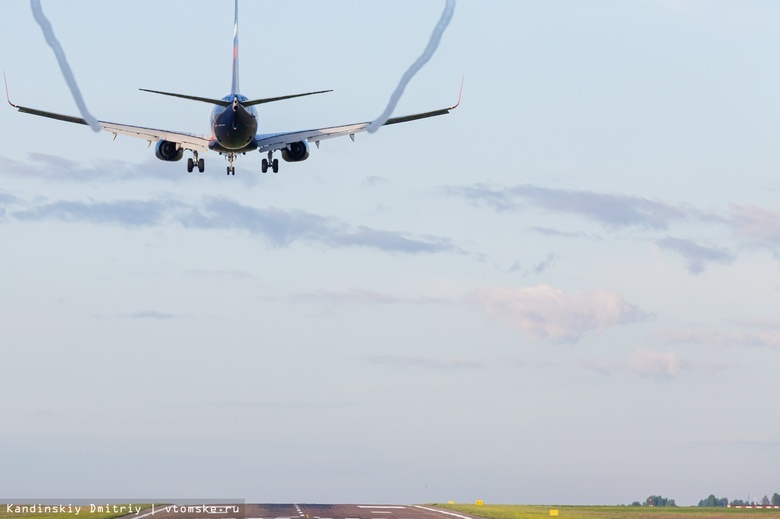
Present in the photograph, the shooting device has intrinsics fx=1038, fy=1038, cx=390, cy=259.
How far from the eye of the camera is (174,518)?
92500 mm

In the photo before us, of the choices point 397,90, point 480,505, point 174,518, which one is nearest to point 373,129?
point 397,90

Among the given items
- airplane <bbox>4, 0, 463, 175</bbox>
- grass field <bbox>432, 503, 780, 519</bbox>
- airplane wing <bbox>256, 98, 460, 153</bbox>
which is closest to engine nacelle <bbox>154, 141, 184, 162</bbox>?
airplane <bbox>4, 0, 463, 175</bbox>

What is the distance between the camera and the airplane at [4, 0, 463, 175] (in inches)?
3329

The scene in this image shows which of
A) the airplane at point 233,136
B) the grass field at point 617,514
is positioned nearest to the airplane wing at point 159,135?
the airplane at point 233,136

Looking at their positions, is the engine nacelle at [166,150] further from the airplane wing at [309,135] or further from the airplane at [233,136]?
the airplane wing at [309,135]

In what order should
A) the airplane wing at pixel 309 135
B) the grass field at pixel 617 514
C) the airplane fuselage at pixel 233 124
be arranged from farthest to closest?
1. the grass field at pixel 617 514
2. the airplane wing at pixel 309 135
3. the airplane fuselage at pixel 233 124

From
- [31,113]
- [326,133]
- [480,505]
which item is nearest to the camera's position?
[31,113]

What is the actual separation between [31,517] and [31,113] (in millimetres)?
44205

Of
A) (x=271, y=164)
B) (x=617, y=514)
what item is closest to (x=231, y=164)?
(x=271, y=164)

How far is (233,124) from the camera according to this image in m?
84.1

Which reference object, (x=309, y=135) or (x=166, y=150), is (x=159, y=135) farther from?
(x=309, y=135)

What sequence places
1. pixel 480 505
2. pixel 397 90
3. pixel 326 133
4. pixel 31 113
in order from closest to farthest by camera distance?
1. pixel 397 90
2. pixel 31 113
3. pixel 326 133
4. pixel 480 505

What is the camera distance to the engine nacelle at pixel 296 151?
9144 centimetres

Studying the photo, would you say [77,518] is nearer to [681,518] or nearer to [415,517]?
[415,517]
